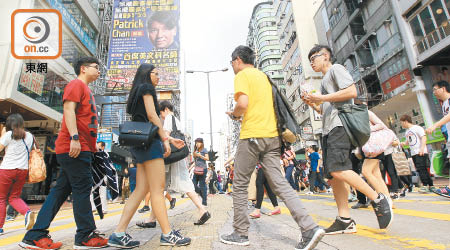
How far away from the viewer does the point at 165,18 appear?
21156mm

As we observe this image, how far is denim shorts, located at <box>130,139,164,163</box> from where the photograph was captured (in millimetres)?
2500

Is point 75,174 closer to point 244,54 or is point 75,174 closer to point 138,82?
point 138,82

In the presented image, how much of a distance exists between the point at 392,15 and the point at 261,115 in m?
19.8

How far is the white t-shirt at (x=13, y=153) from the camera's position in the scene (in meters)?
3.81

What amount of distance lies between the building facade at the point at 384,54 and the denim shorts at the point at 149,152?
53.5 ft

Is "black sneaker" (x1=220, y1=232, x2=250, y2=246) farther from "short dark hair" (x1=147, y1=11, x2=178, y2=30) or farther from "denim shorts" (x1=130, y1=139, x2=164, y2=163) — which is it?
"short dark hair" (x1=147, y1=11, x2=178, y2=30)

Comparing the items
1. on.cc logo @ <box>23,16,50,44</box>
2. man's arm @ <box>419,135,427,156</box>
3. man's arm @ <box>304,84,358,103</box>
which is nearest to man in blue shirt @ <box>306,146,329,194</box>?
man's arm @ <box>419,135,427,156</box>

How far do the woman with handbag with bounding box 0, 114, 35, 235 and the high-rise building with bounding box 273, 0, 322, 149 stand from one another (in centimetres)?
2669

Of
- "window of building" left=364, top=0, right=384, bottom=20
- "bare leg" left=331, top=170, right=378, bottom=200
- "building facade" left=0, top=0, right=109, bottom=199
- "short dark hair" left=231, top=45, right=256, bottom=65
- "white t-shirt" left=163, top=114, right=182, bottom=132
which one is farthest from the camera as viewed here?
"window of building" left=364, top=0, right=384, bottom=20

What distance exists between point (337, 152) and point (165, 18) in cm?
2148

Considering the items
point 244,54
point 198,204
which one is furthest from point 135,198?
point 244,54

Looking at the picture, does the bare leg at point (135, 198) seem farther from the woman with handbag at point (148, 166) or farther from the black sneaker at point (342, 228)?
the black sneaker at point (342, 228)

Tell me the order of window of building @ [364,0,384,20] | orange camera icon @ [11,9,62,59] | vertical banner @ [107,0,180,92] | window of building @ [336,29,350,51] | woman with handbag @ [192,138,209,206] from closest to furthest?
woman with handbag @ [192,138,209,206]
orange camera icon @ [11,9,62,59]
vertical banner @ [107,0,180,92]
window of building @ [364,0,384,20]
window of building @ [336,29,350,51]

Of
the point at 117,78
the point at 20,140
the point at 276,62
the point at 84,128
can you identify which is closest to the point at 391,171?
the point at 84,128
